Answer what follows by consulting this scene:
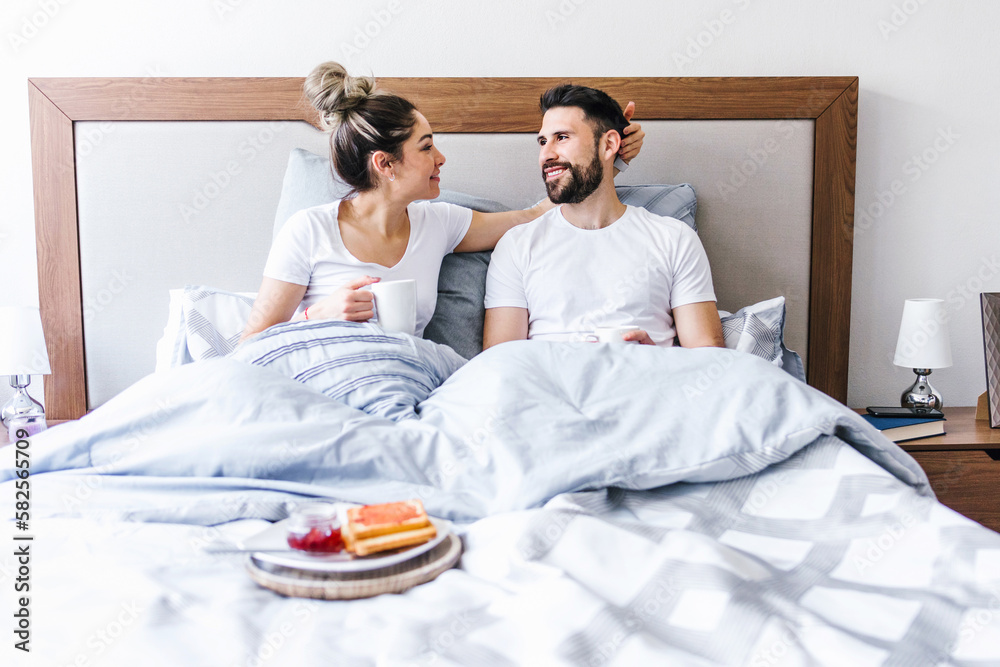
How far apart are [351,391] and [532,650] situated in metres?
0.72

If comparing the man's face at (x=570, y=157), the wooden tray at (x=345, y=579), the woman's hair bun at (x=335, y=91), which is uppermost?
the woman's hair bun at (x=335, y=91)

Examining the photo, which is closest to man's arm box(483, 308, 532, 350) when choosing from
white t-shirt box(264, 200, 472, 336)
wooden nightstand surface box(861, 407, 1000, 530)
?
white t-shirt box(264, 200, 472, 336)

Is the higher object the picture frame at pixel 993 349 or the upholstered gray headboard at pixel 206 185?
the upholstered gray headboard at pixel 206 185

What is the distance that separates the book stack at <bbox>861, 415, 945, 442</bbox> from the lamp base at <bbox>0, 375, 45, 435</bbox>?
1.93 meters

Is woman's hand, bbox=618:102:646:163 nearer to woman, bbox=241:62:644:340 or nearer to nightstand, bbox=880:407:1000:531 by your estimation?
woman, bbox=241:62:644:340

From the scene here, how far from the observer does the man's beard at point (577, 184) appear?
6.17ft

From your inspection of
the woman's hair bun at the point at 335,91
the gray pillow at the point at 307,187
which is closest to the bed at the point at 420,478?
the gray pillow at the point at 307,187

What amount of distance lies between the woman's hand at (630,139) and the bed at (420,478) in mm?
644

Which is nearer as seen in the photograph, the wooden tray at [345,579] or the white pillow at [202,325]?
the wooden tray at [345,579]

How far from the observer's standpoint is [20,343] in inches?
70.4

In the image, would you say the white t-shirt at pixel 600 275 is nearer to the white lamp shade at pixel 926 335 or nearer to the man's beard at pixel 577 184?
the man's beard at pixel 577 184

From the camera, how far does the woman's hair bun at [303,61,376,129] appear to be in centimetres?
176

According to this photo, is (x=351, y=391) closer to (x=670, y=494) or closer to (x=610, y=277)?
(x=670, y=494)

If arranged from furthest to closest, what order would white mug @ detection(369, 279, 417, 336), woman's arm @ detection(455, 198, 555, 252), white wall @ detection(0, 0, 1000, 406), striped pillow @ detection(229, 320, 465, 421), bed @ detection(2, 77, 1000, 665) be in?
white wall @ detection(0, 0, 1000, 406) < woman's arm @ detection(455, 198, 555, 252) < white mug @ detection(369, 279, 417, 336) < striped pillow @ detection(229, 320, 465, 421) < bed @ detection(2, 77, 1000, 665)
